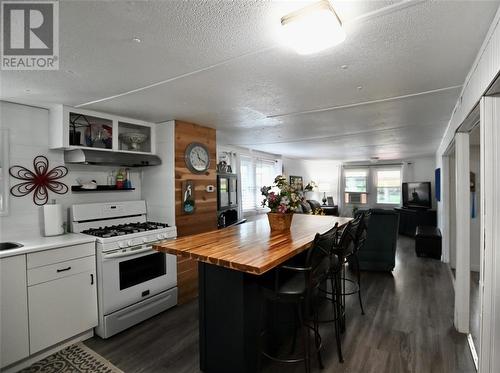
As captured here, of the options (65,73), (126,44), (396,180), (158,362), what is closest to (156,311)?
(158,362)

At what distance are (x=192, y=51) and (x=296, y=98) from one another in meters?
1.23

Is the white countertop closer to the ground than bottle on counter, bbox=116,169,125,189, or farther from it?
closer to the ground

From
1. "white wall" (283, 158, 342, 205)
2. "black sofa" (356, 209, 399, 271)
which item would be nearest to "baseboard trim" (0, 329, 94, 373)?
"black sofa" (356, 209, 399, 271)

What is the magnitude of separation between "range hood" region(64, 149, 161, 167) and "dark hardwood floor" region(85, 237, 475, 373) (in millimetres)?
1797

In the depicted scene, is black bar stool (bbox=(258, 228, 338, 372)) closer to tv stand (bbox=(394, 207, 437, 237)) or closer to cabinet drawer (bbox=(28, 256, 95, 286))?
cabinet drawer (bbox=(28, 256, 95, 286))

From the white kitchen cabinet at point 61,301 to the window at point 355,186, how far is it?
28.4 feet

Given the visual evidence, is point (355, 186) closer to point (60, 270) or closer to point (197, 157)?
point (197, 157)

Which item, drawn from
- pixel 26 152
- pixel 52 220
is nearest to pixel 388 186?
pixel 52 220

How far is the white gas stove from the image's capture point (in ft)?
8.45

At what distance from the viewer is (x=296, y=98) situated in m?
2.55


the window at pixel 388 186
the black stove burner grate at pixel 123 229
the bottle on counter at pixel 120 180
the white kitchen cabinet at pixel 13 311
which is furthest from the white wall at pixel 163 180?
the window at pixel 388 186

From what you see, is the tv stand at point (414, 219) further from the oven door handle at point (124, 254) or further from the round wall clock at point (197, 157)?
the oven door handle at point (124, 254)

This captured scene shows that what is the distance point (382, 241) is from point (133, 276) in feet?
12.1

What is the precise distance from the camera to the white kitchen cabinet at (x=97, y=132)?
2.70 metres
